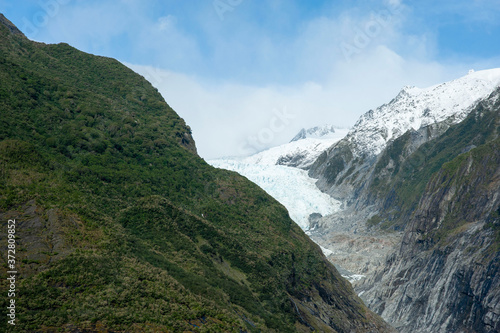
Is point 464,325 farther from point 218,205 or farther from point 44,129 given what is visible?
point 44,129

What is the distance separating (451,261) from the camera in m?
112

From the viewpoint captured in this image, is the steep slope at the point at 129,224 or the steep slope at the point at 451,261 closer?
the steep slope at the point at 129,224

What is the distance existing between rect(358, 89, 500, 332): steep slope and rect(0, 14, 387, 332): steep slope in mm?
29027

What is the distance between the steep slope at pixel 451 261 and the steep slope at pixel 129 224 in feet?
95.2

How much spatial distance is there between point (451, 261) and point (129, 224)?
86.0 m

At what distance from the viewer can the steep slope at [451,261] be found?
9944 centimetres

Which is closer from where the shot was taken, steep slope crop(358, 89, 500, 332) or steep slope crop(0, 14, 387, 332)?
steep slope crop(0, 14, 387, 332)

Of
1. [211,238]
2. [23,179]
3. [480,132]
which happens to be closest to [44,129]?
[23,179]

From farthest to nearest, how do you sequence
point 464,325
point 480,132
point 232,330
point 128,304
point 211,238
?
point 480,132, point 464,325, point 211,238, point 232,330, point 128,304

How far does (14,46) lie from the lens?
89.3 m

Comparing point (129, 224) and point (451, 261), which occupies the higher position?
point (451, 261)

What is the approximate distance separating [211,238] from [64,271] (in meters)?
25.6

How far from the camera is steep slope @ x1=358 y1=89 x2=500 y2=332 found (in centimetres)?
9944

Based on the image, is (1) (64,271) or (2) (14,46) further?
(2) (14,46)
